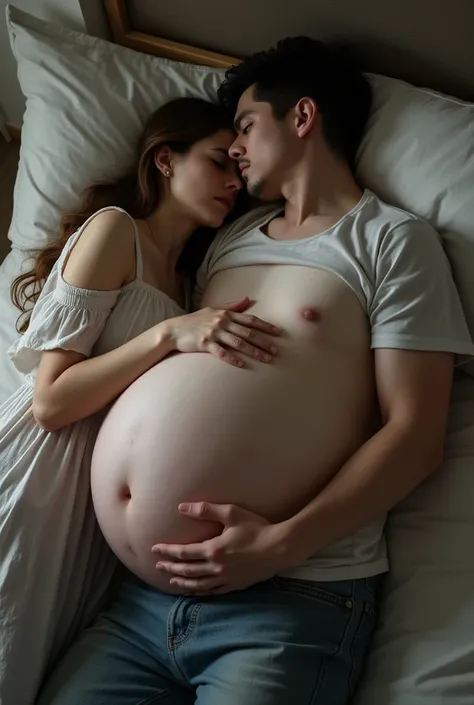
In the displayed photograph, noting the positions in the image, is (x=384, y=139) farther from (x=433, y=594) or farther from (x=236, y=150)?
(x=433, y=594)

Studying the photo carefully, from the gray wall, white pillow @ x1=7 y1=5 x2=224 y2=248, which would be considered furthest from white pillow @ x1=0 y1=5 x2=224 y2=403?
the gray wall

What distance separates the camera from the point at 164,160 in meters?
1.40

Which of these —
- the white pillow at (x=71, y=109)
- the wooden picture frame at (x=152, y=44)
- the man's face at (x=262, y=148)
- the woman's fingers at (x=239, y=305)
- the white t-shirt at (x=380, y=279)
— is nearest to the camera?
the white t-shirt at (x=380, y=279)

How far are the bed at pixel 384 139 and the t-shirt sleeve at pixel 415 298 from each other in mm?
80

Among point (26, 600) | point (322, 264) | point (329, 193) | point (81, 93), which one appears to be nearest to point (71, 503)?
point (26, 600)

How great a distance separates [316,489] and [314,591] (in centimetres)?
15

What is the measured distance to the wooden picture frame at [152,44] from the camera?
62.2 inches

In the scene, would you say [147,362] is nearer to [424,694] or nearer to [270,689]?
[270,689]

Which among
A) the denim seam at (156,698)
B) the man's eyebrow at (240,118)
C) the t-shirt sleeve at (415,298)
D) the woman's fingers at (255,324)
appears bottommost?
the denim seam at (156,698)

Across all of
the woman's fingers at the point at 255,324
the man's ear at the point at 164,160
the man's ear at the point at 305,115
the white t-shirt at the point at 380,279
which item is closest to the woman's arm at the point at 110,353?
the woman's fingers at the point at 255,324

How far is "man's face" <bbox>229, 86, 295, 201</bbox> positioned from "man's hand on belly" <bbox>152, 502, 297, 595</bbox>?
0.65 m

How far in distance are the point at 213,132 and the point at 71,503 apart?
0.78 m

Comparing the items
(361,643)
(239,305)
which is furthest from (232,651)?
(239,305)

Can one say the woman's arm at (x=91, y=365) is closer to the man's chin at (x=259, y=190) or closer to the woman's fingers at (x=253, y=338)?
the woman's fingers at (x=253, y=338)
